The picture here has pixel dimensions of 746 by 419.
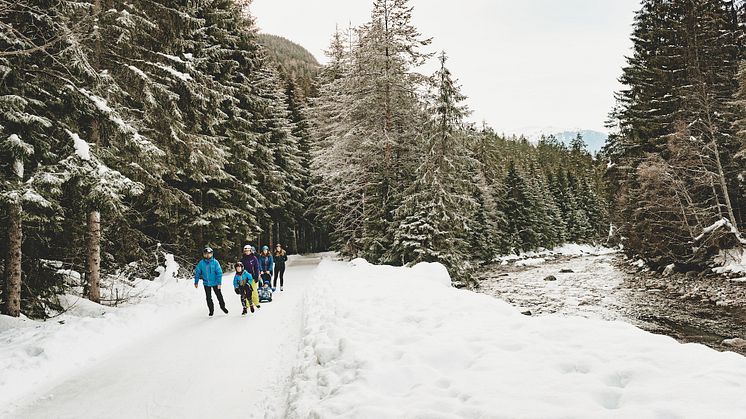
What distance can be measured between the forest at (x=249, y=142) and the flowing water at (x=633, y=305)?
11.0 feet

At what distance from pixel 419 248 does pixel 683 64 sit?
1926cm

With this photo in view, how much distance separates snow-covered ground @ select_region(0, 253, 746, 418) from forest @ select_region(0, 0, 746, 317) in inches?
104

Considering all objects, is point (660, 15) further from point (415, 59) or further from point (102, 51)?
point (102, 51)

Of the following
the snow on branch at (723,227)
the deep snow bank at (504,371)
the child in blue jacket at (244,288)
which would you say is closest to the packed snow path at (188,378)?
the deep snow bank at (504,371)

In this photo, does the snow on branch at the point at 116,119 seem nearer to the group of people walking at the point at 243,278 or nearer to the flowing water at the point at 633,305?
the group of people walking at the point at 243,278

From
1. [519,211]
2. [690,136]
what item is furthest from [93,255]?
[519,211]

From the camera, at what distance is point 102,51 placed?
9914 millimetres

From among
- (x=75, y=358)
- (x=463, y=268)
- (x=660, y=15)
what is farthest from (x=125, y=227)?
(x=660, y=15)

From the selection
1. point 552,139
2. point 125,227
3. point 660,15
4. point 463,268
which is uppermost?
point 552,139

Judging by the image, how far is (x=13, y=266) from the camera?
7812mm

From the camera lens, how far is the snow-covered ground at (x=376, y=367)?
3.47m

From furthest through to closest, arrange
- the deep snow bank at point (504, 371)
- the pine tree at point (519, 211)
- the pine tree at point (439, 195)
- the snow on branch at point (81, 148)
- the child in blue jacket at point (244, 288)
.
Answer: the pine tree at point (519, 211), the pine tree at point (439, 195), the child in blue jacket at point (244, 288), the snow on branch at point (81, 148), the deep snow bank at point (504, 371)

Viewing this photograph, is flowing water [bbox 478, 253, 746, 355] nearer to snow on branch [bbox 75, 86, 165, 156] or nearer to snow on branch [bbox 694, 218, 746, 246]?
snow on branch [bbox 694, 218, 746, 246]

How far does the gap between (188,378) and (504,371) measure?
4.34m
